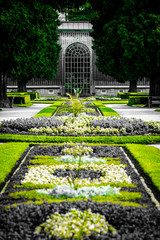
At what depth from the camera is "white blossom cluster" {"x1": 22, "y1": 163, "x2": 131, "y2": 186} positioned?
13.6ft

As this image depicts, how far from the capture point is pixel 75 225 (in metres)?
2.69

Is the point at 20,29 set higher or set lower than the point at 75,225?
higher

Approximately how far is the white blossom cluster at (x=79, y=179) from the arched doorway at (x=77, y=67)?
1386 inches

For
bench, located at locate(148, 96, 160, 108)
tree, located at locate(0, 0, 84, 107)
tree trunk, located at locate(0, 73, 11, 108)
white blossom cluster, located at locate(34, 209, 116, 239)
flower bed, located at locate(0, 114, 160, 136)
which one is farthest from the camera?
tree trunk, located at locate(0, 73, 11, 108)

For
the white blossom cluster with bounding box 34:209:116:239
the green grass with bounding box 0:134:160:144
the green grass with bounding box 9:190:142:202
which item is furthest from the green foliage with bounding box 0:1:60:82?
the white blossom cluster with bounding box 34:209:116:239

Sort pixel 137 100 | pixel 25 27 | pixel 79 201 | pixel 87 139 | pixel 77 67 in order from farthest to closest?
pixel 77 67 → pixel 137 100 → pixel 25 27 → pixel 87 139 → pixel 79 201

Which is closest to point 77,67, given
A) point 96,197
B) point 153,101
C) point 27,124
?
point 153,101

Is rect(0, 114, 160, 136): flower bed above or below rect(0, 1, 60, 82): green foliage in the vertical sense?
below

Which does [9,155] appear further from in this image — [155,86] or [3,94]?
[155,86]

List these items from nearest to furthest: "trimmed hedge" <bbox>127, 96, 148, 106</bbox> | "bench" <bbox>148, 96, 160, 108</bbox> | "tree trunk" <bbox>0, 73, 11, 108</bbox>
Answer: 1. "bench" <bbox>148, 96, 160, 108</bbox>
2. "tree trunk" <bbox>0, 73, 11, 108</bbox>
3. "trimmed hedge" <bbox>127, 96, 148, 106</bbox>

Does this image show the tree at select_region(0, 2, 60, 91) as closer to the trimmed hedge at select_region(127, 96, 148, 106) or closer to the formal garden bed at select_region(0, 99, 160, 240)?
the trimmed hedge at select_region(127, 96, 148, 106)

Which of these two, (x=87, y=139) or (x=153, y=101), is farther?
(x=153, y=101)

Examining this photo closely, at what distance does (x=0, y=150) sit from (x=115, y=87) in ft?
115

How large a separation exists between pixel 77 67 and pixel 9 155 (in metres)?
35.2
